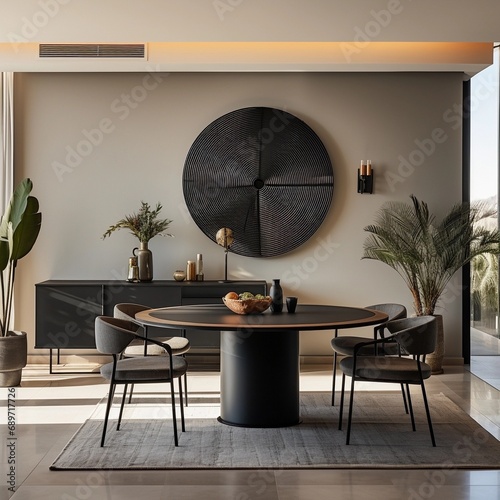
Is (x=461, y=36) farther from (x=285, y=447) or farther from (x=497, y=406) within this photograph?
(x=285, y=447)

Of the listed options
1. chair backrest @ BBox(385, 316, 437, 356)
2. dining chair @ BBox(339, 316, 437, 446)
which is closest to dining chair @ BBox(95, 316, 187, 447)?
dining chair @ BBox(339, 316, 437, 446)

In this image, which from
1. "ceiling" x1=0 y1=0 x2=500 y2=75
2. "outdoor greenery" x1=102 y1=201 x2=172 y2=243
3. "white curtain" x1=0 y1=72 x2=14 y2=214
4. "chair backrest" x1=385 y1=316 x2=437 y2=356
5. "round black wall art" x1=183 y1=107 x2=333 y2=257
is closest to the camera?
"chair backrest" x1=385 y1=316 x2=437 y2=356

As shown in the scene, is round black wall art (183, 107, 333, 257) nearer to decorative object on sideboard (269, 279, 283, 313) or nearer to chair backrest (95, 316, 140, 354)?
decorative object on sideboard (269, 279, 283, 313)

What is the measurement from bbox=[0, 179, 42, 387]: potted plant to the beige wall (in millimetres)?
976

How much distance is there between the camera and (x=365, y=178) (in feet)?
24.0

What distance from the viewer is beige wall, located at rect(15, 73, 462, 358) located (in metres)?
7.36

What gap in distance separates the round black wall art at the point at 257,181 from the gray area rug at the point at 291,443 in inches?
87.0

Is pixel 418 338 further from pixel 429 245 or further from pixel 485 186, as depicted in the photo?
pixel 485 186

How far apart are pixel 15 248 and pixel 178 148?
1885 millimetres

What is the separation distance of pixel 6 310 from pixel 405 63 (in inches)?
157

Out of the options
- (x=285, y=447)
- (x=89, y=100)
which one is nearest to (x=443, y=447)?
(x=285, y=447)

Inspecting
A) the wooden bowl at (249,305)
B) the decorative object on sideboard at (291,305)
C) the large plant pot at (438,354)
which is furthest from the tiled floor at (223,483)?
the large plant pot at (438,354)

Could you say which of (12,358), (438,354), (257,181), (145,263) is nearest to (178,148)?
(257,181)

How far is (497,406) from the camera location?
224 inches
